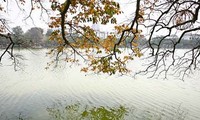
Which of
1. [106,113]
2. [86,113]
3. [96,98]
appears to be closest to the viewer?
[86,113]

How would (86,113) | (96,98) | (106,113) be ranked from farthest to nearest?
1. (96,98)
2. (106,113)
3. (86,113)

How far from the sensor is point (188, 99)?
45.0ft

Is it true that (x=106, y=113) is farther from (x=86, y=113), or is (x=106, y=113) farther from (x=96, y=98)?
(x=96, y=98)

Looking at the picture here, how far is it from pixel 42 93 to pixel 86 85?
142 inches

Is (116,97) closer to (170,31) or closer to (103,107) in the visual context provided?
(103,107)

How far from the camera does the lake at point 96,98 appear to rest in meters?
10.8

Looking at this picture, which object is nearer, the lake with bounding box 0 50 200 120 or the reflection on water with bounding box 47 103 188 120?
the reflection on water with bounding box 47 103 188 120

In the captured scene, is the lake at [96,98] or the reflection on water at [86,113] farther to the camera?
the lake at [96,98]

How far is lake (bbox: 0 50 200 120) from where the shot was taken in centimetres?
1076

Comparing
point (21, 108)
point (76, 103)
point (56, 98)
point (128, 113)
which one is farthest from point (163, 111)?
point (21, 108)

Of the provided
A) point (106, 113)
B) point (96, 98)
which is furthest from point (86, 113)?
point (96, 98)

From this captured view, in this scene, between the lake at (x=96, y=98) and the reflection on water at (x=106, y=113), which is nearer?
the reflection on water at (x=106, y=113)

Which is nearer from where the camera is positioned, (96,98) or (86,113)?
(86,113)

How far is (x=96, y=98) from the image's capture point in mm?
13391
